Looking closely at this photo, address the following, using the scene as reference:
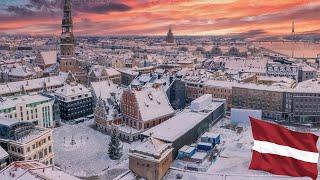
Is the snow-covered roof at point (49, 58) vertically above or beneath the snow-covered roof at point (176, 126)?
above

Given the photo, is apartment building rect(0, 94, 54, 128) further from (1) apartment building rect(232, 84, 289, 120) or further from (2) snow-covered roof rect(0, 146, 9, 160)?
(1) apartment building rect(232, 84, 289, 120)

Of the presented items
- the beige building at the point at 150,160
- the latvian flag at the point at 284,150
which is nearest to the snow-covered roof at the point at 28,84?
the beige building at the point at 150,160

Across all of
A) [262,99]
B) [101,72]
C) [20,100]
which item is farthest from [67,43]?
[262,99]

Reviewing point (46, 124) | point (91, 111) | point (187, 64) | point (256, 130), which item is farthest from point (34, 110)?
point (187, 64)

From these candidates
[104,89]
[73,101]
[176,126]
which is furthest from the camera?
[104,89]

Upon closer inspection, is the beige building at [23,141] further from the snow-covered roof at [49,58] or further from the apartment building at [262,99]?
the snow-covered roof at [49,58]

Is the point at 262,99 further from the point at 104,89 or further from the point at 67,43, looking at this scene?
the point at 67,43

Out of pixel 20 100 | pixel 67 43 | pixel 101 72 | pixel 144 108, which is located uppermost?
pixel 67 43
